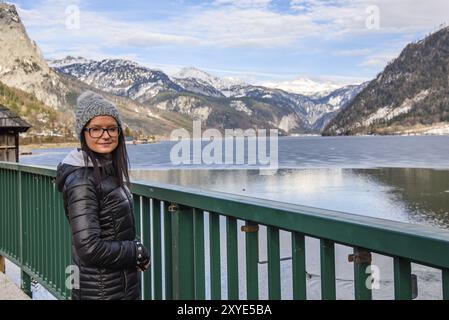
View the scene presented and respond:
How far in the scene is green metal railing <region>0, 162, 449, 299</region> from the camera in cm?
189

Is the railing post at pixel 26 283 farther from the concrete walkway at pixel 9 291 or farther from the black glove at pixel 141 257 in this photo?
the black glove at pixel 141 257

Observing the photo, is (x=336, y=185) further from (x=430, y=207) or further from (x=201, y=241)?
(x=201, y=241)

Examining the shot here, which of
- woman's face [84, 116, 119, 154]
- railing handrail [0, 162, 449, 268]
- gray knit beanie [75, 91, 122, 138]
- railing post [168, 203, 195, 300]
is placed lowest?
railing post [168, 203, 195, 300]

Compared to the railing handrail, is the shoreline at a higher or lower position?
lower

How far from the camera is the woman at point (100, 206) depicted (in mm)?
2539

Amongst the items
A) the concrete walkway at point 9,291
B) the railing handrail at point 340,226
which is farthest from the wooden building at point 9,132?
the railing handrail at point 340,226

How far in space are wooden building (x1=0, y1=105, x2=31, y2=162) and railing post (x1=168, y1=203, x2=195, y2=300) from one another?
66.1ft

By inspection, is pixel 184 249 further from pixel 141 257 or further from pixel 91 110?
pixel 91 110

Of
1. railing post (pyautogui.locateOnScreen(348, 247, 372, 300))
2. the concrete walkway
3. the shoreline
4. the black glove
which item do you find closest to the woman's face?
the black glove

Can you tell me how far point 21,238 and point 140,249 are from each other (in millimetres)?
3588

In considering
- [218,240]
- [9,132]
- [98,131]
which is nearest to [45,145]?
[9,132]

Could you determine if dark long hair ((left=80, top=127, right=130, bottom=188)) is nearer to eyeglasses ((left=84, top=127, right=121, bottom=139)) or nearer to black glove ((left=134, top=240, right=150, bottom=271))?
eyeglasses ((left=84, top=127, right=121, bottom=139))

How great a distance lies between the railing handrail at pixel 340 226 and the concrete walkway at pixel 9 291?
10.3ft

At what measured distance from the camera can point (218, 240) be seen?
2887 millimetres
